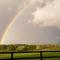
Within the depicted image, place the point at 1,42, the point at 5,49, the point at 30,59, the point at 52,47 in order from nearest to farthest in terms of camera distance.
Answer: the point at 30,59
the point at 5,49
the point at 52,47
the point at 1,42

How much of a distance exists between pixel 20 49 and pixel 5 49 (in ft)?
1.71

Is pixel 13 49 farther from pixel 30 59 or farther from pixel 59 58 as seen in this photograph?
pixel 59 58

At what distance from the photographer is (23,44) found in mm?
6164

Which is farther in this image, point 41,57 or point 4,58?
point 4,58

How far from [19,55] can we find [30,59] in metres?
0.36

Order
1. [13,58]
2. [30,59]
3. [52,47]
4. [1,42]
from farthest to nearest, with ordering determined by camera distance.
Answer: [1,42] → [52,47] → [30,59] → [13,58]

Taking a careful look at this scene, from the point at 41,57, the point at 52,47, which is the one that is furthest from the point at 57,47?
the point at 41,57

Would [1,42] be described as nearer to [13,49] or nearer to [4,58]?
[13,49]

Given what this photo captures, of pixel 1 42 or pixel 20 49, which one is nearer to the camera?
pixel 20 49

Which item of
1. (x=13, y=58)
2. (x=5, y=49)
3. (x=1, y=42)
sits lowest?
(x=13, y=58)

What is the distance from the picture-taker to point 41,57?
365cm

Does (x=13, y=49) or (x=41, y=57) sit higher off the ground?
(x=13, y=49)

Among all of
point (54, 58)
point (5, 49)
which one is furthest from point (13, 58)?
point (5, 49)

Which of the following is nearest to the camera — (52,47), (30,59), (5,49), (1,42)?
(30,59)
